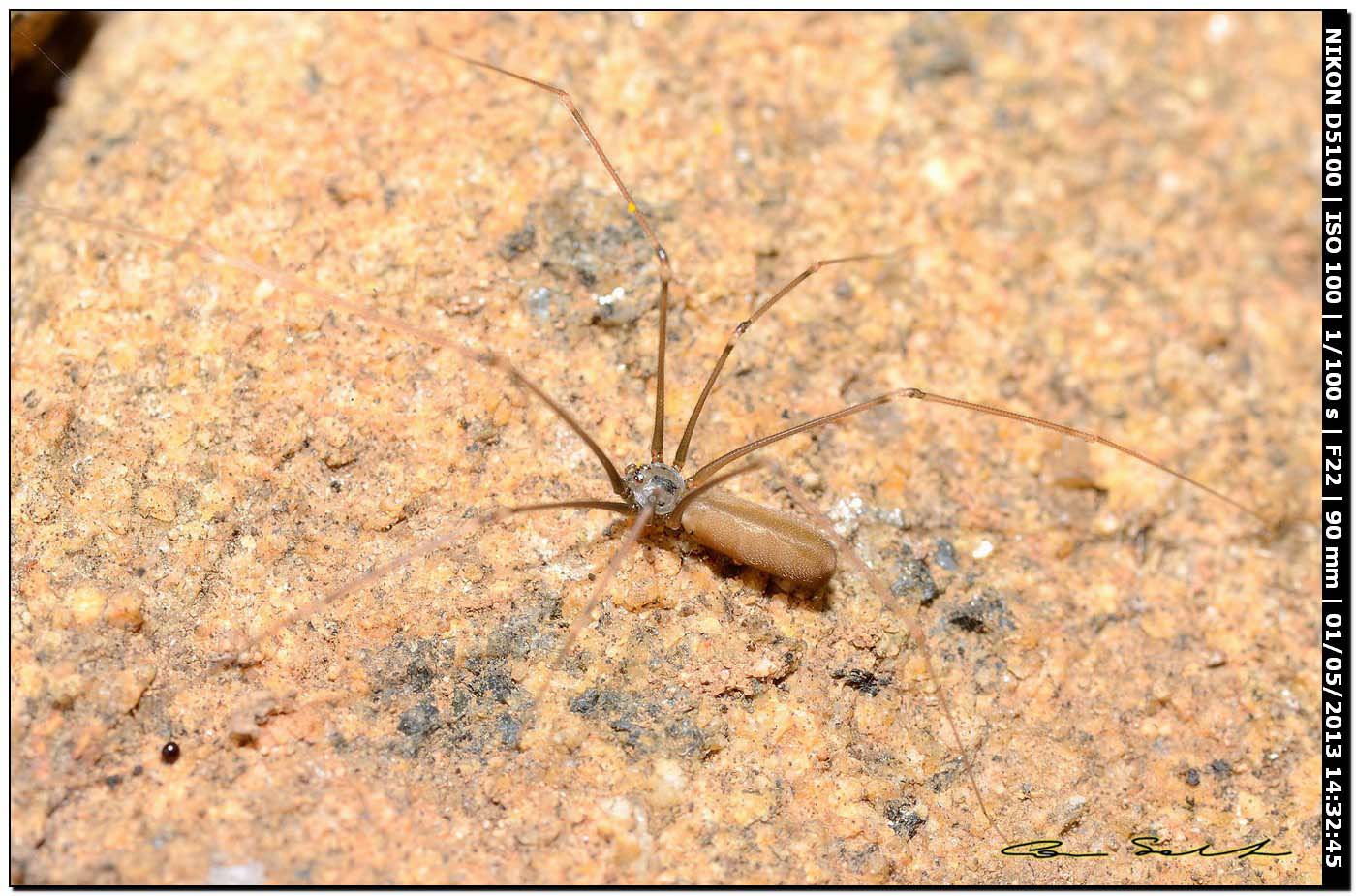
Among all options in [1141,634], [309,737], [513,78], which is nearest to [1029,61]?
[513,78]

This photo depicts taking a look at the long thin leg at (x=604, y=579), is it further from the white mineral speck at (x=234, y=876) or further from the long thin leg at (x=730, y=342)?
the white mineral speck at (x=234, y=876)

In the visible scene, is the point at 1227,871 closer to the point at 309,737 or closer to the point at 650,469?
the point at 650,469

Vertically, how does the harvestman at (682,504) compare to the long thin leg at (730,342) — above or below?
below

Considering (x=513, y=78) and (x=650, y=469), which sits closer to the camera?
(x=650, y=469)

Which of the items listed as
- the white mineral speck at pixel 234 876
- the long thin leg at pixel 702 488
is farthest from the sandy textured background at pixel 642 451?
the long thin leg at pixel 702 488

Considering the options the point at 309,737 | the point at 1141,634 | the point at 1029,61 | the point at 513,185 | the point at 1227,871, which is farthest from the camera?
the point at 1029,61
